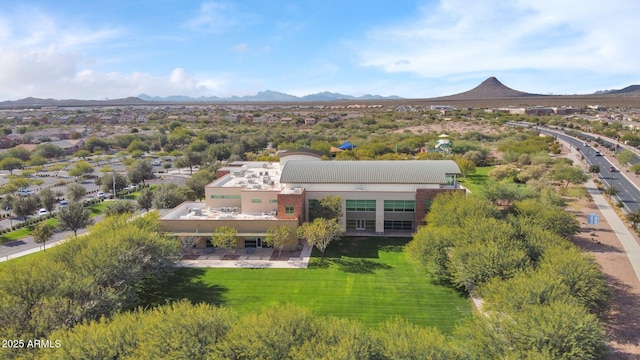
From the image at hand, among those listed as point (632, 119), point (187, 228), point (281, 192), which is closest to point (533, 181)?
point (281, 192)

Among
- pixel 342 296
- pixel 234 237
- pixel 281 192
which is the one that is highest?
pixel 281 192

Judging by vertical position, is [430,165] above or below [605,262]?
above

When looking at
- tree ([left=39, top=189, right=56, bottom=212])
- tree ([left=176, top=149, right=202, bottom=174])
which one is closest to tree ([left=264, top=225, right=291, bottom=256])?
tree ([left=39, top=189, right=56, bottom=212])

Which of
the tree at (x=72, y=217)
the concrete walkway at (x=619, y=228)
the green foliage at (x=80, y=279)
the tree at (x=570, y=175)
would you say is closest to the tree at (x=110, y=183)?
the tree at (x=72, y=217)

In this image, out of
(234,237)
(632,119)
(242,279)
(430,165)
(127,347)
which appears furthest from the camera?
(632,119)

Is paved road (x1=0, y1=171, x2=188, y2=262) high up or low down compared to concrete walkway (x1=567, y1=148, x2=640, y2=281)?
down

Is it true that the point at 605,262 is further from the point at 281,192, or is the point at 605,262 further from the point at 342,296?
the point at 281,192

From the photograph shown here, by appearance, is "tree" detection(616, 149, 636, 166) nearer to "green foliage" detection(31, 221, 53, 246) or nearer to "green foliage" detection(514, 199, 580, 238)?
"green foliage" detection(514, 199, 580, 238)
